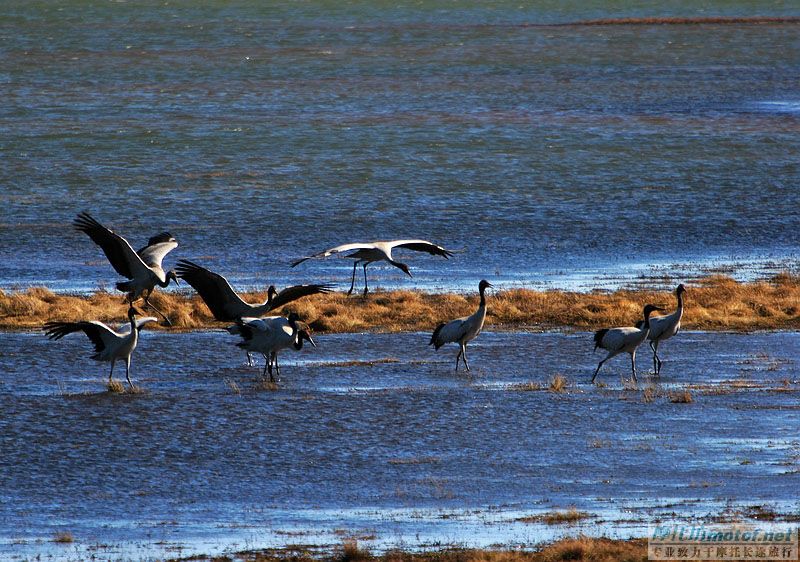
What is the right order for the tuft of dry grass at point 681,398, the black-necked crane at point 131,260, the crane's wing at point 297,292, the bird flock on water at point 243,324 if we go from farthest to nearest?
the black-necked crane at point 131,260 → the crane's wing at point 297,292 → the bird flock on water at point 243,324 → the tuft of dry grass at point 681,398

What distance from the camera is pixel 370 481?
12461 millimetres

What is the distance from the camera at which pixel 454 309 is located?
21000mm

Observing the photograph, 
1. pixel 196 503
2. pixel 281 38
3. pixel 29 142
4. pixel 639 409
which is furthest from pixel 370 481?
pixel 281 38

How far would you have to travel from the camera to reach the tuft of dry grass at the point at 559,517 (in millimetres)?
10883

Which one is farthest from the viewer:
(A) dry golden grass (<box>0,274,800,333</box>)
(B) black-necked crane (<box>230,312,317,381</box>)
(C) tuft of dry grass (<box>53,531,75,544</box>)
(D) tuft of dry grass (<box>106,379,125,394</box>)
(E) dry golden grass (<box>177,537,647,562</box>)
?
(A) dry golden grass (<box>0,274,800,333</box>)

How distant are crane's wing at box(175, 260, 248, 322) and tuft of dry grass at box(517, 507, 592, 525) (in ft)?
22.4

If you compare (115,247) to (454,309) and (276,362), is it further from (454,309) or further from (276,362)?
(454,309)

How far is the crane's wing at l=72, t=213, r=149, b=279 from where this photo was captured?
688 inches

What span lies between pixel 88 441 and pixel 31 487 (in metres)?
1.60

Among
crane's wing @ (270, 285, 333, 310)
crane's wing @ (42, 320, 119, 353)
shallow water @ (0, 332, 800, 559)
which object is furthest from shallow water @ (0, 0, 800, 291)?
crane's wing @ (42, 320, 119, 353)

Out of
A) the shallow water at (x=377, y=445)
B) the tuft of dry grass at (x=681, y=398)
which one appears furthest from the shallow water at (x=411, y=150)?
the tuft of dry grass at (x=681, y=398)

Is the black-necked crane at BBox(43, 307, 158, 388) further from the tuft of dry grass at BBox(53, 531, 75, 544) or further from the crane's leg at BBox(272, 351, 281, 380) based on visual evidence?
the tuft of dry grass at BBox(53, 531, 75, 544)

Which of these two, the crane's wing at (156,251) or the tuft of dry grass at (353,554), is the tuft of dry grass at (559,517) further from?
the crane's wing at (156,251)

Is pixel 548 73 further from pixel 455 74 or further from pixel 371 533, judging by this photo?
pixel 371 533
